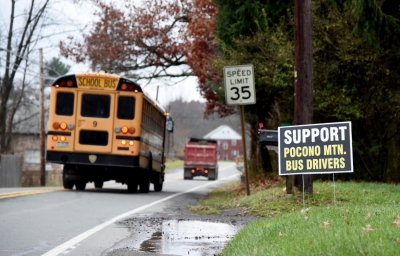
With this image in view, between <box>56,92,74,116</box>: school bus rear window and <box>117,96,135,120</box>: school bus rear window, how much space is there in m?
1.38

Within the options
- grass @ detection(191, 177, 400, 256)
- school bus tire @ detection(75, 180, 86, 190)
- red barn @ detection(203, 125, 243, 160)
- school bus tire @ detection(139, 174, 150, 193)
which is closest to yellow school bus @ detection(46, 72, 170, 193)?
school bus tire @ detection(75, 180, 86, 190)

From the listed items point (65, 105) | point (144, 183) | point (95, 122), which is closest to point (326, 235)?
point (95, 122)

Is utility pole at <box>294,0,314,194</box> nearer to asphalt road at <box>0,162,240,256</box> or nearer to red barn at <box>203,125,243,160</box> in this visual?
asphalt road at <box>0,162,240,256</box>

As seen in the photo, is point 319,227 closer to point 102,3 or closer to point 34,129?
point 102,3

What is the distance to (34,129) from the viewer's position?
72.5 m

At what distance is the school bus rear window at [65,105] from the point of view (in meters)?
21.6

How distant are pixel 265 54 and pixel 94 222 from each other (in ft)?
30.0

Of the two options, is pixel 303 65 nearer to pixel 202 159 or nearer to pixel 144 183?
pixel 144 183

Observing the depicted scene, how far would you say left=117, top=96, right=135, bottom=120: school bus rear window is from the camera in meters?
21.7

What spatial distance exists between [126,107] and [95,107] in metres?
0.90

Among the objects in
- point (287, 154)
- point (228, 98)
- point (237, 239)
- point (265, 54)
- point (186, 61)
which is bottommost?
point (237, 239)

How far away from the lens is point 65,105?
21.6m

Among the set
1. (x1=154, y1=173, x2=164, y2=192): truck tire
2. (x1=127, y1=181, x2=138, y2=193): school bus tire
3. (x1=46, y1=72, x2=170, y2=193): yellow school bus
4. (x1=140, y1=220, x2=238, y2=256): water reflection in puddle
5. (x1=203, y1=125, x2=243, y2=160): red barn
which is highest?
(x1=203, y1=125, x2=243, y2=160): red barn

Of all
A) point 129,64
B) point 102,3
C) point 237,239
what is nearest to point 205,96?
point 129,64
